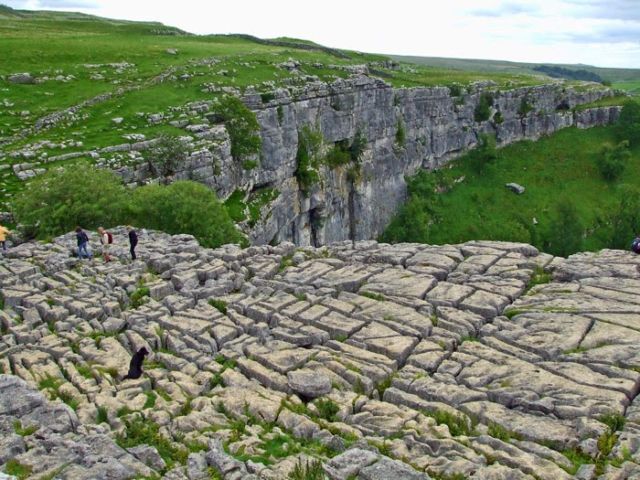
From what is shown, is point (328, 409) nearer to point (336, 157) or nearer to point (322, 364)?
point (322, 364)

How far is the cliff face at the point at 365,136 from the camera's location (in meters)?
63.3

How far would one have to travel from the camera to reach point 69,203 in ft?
121

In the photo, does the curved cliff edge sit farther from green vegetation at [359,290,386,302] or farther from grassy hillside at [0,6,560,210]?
green vegetation at [359,290,386,302]

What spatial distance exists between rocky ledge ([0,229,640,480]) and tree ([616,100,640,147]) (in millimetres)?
87294

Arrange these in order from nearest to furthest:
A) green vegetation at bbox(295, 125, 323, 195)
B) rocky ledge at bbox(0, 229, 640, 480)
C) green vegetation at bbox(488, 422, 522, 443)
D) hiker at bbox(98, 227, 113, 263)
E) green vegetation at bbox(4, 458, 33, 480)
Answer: green vegetation at bbox(4, 458, 33, 480), rocky ledge at bbox(0, 229, 640, 480), green vegetation at bbox(488, 422, 522, 443), hiker at bbox(98, 227, 113, 263), green vegetation at bbox(295, 125, 323, 195)

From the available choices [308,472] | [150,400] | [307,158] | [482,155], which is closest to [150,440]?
[150,400]

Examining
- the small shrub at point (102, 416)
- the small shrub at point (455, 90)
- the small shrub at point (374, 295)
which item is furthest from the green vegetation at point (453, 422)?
the small shrub at point (455, 90)

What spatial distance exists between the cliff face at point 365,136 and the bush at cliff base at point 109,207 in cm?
1166

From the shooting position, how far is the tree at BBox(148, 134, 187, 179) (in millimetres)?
49406

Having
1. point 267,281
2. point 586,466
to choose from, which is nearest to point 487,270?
point 267,281

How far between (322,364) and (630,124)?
10457cm

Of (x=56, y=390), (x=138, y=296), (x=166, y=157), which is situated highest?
(x=166, y=157)

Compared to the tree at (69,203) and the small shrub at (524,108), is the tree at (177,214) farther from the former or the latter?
the small shrub at (524,108)

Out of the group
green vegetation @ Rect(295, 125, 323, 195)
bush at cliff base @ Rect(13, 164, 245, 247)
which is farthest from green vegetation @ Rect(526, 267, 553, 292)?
green vegetation @ Rect(295, 125, 323, 195)
